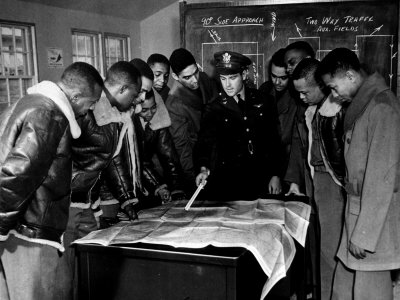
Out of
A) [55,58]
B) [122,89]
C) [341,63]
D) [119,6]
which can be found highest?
[119,6]

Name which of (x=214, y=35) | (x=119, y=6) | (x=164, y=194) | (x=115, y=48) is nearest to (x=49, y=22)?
(x=119, y=6)

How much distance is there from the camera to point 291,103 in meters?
3.63

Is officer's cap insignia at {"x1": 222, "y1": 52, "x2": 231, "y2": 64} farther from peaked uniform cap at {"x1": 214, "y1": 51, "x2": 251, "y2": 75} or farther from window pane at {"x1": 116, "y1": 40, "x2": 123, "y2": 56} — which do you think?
window pane at {"x1": 116, "y1": 40, "x2": 123, "y2": 56}

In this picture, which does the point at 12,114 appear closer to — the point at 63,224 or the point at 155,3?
the point at 63,224

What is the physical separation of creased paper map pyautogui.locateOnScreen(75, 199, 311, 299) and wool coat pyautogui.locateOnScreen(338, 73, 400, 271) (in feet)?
0.92

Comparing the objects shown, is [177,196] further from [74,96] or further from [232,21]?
[232,21]

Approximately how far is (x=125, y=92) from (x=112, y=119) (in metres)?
0.17

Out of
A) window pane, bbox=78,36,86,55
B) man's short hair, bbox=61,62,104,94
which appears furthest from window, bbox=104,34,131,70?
man's short hair, bbox=61,62,104,94

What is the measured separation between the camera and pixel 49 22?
6.66 meters

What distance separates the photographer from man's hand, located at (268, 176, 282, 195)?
3096mm

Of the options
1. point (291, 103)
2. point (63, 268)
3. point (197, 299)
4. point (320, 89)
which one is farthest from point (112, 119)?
point (291, 103)

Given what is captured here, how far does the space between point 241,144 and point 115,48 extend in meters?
5.93

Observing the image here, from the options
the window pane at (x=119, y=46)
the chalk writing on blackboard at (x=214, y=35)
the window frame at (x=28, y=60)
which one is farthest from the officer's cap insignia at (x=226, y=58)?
the window pane at (x=119, y=46)

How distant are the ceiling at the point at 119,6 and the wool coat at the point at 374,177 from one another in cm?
542
